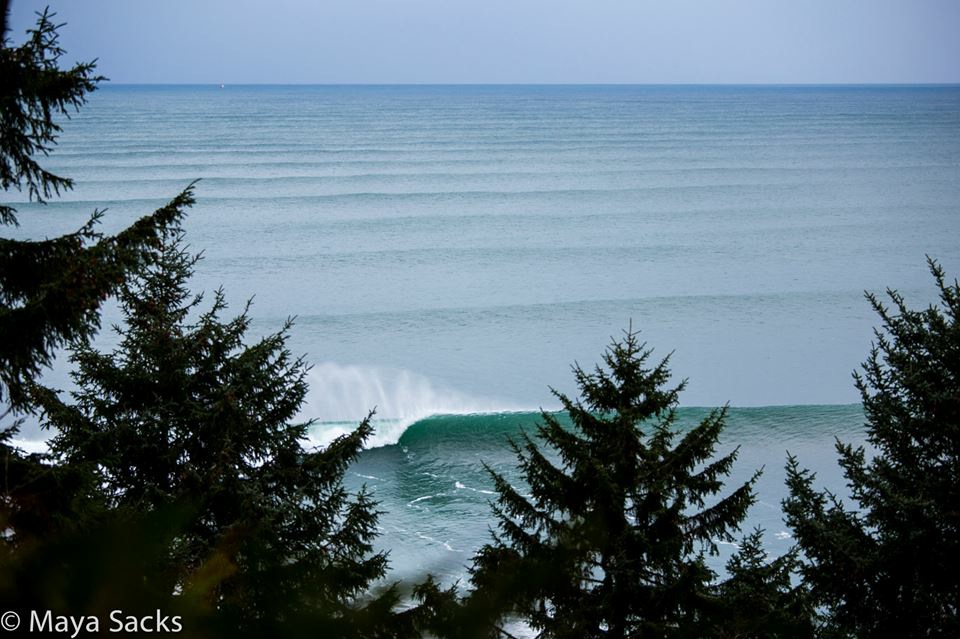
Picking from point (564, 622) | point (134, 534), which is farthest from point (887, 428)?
point (134, 534)

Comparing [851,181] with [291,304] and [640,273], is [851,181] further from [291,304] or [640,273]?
[291,304]

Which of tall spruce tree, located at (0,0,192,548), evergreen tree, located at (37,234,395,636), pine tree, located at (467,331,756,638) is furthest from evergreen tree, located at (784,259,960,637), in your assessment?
tall spruce tree, located at (0,0,192,548)

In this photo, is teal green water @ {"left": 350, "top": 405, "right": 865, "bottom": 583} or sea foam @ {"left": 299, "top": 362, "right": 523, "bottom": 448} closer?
teal green water @ {"left": 350, "top": 405, "right": 865, "bottom": 583}

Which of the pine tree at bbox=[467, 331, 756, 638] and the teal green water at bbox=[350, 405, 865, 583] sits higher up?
the teal green water at bbox=[350, 405, 865, 583]

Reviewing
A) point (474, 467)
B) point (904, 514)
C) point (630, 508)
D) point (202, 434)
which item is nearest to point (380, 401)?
point (474, 467)

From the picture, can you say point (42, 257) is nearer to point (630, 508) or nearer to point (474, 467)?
point (630, 508)

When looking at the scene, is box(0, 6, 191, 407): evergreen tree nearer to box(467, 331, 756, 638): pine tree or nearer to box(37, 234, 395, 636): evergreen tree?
box(37, 234, 395, 636): evergreen tree

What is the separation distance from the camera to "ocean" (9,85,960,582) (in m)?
24.1

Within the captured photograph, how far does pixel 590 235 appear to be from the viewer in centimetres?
A: 5069
